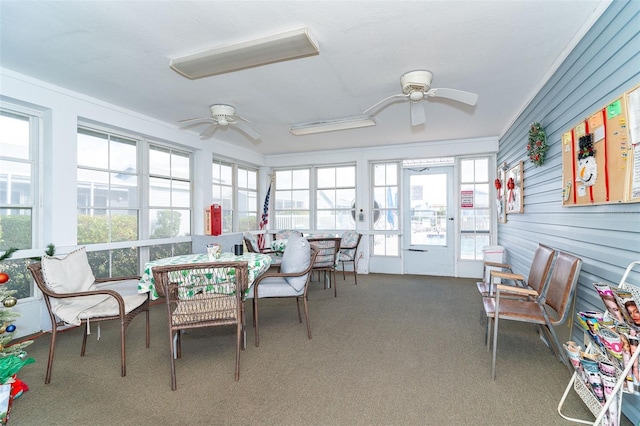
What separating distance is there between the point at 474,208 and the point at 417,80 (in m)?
3.70

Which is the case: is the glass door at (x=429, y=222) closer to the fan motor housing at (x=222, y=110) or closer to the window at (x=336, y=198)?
the window at (x=336, y=198)

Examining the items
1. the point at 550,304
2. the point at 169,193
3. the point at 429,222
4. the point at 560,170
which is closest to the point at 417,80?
the point at 560,170

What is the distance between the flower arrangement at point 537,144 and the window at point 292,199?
452cm

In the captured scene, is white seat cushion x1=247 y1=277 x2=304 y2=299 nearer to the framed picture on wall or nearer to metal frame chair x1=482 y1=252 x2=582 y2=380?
metal frame chair x1=482 y1=252 x2=582 y2=380

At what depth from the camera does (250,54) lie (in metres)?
2.49

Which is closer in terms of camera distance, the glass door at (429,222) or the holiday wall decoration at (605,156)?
the holiday wall decoration at (605,156)

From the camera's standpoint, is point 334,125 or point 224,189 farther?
point 224,189

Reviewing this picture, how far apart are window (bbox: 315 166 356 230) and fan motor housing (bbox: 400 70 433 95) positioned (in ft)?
11.9

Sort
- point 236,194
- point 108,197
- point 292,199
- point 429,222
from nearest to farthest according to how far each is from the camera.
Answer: point 108,197 < point 429,222 < point 236,194 < point 292,199

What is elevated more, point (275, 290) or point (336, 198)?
point (336, 198)

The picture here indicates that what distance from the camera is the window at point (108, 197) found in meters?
3.77

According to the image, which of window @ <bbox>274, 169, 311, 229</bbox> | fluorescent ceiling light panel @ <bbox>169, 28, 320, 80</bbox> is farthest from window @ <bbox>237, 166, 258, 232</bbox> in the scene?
fluorescent ceiling light panel @ <bbox>169, 28, 320, 80</bbox>

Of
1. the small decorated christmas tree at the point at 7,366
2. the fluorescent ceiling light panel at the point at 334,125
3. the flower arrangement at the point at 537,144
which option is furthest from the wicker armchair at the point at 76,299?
the flower arrangement at the point at 537,144

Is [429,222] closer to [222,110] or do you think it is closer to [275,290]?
[275,290]
